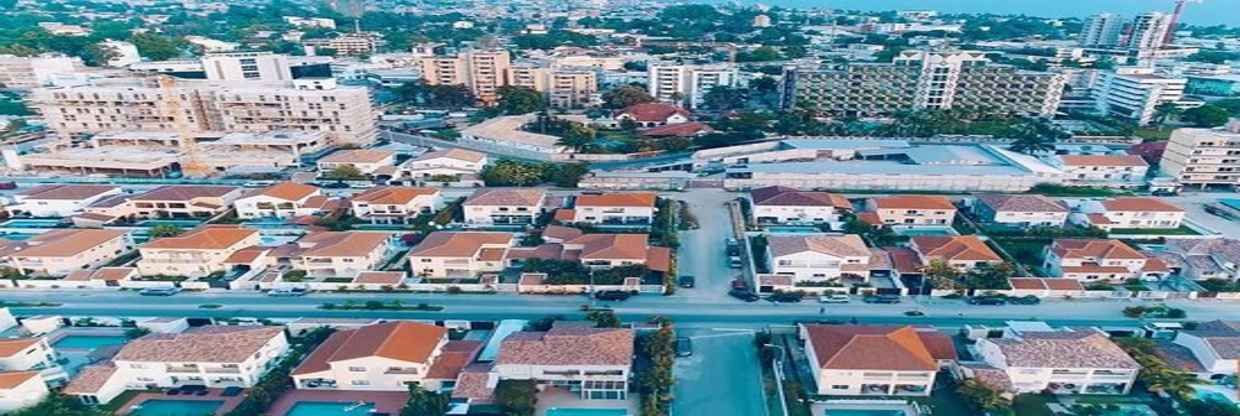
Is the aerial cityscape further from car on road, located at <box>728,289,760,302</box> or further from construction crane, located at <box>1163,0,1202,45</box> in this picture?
construction crane, located at <box>1163,0,1202,45</box>

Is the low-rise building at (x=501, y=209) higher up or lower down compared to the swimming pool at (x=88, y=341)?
higher up

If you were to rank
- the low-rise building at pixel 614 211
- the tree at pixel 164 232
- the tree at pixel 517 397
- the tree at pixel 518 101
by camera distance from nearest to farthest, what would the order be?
the tree at pixel 517 397
the tree at pixel 164 232
the low-rise building at pixel 614 211
the tree at pixel 518 101

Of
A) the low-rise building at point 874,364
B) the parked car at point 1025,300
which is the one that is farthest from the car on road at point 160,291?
the parked car at point 1025,300

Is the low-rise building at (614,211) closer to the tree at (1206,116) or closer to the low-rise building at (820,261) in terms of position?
the low-rise building at (820,261)

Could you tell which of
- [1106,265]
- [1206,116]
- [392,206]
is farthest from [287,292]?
[1206,116]

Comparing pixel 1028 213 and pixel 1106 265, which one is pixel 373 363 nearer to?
pixel 1106 265

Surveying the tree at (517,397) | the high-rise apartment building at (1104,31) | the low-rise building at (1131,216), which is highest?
the high-rise apartment building at (1104,31)

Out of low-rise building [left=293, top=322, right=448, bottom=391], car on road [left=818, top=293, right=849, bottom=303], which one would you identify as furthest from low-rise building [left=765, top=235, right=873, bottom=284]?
low-rise building [left=293, top=322, right=448, bottom=391]
